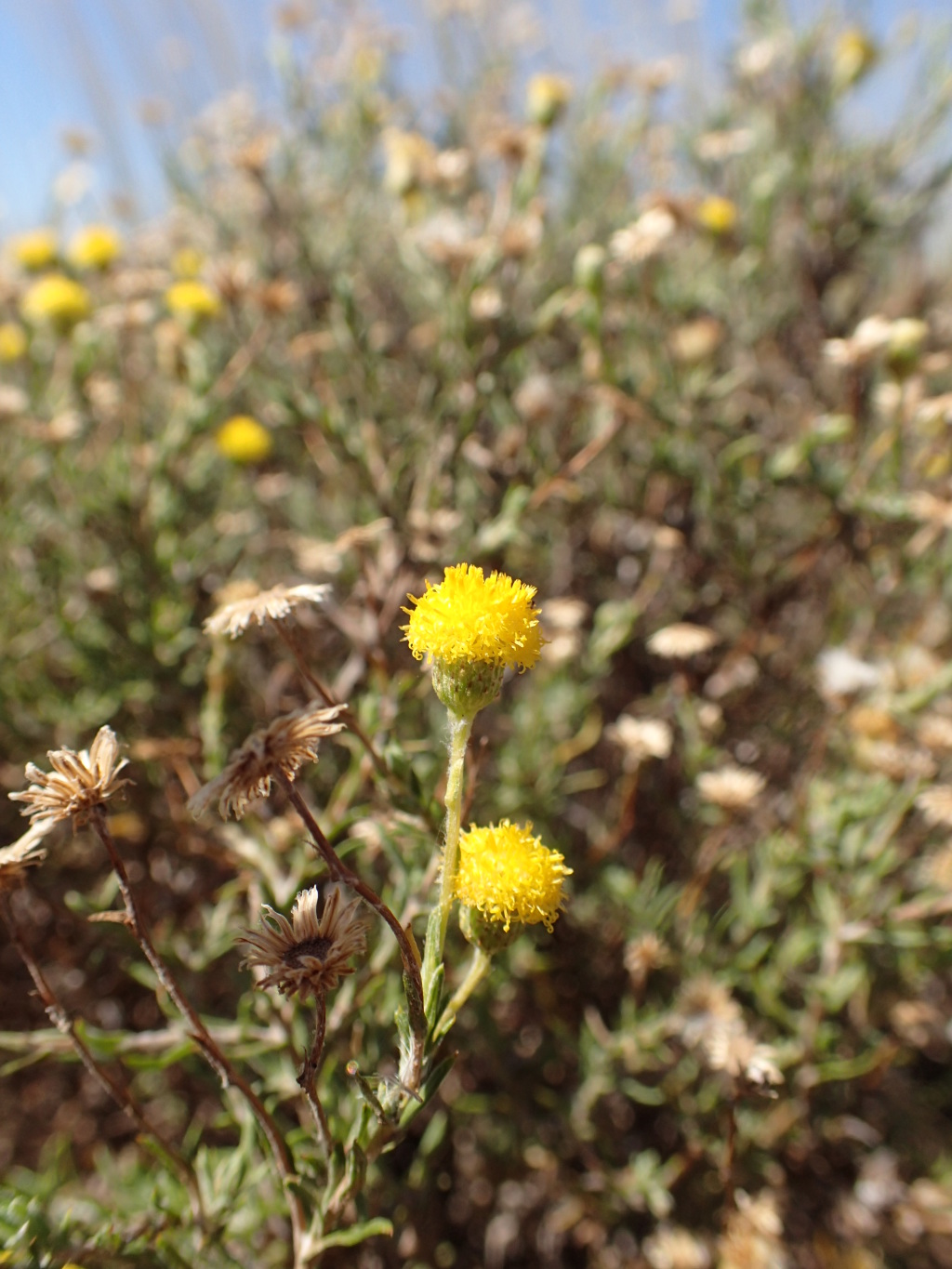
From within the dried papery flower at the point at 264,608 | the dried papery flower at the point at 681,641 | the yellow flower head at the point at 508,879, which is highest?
the dried papery flower at the point at 264,608

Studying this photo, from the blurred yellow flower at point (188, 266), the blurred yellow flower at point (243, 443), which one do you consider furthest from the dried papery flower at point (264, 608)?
the blurred yellow flower at point (188, 266)

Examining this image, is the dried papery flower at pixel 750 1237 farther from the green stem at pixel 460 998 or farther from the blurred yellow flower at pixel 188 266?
the blurred yellow flower at pixel 188 266

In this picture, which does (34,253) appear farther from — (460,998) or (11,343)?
(460,998)

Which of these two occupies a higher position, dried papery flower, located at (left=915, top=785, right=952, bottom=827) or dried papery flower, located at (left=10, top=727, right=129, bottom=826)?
dried papery flower, located at (left=10, top=727, right=129, bottom=826)

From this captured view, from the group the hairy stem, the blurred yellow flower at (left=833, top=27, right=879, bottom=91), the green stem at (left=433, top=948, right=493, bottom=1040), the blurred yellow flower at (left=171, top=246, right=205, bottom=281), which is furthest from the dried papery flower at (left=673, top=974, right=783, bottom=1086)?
the blurred yellow flower at (left=833, top=27, right=879, bottom=91)

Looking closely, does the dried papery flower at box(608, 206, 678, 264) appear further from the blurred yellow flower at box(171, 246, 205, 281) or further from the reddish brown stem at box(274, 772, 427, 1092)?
the reddish brown stem at box(274, 772, 427, 1092)
